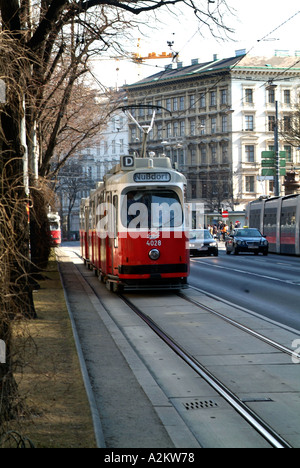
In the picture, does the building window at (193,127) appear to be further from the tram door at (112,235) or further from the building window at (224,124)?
the tram door at (112,235)

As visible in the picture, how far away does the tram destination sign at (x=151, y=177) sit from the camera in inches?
770

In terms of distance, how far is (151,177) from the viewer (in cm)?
1958

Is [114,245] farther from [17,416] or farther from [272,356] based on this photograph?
[17,416]

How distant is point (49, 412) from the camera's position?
7.32 metres

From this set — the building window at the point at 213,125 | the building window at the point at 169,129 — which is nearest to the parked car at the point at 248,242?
the building window at the point at 213,125

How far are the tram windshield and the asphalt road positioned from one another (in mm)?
2235

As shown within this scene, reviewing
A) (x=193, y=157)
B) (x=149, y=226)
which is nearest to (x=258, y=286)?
(x=149, y=226)

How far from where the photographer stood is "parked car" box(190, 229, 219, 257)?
4162 cm

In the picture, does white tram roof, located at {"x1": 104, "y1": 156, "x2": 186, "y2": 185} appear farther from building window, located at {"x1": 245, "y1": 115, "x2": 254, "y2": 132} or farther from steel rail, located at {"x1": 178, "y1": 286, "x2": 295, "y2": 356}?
building window, located at {"x1": 245, "y1": 115, "x2": 254, "y2": 132}

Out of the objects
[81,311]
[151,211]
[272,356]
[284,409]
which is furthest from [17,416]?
[151,211]

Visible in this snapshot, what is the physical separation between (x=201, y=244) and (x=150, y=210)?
73.1ft

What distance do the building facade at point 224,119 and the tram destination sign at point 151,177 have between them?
7132 cm

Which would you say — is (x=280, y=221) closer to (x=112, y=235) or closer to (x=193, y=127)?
(x=112, y=235)

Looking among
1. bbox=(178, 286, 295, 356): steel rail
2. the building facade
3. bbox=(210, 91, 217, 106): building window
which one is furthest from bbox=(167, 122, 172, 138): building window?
bbox=(178, 286, 295, 356): steel rail
